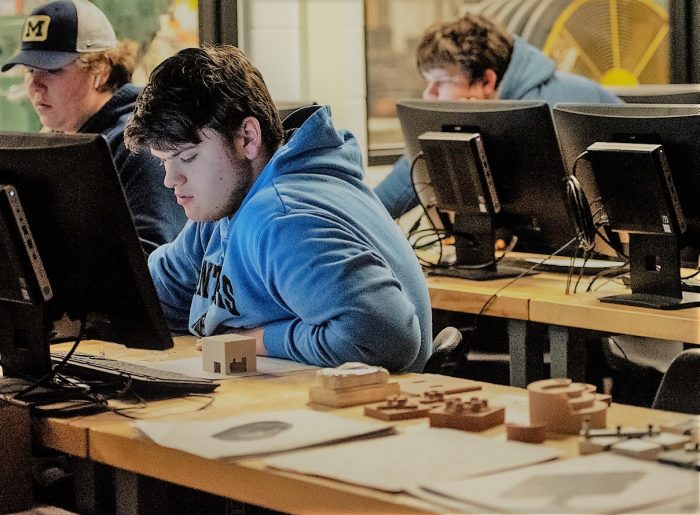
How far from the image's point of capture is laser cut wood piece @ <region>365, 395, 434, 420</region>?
1.99 m

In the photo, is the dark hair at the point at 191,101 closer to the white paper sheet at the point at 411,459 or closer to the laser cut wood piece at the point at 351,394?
the laser cut wood piece at the point at 351,394

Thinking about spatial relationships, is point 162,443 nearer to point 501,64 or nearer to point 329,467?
point 329,467

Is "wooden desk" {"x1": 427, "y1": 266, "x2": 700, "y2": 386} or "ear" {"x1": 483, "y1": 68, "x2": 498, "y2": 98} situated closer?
"wooden desk" {"x1": 427, "y1": 266, "x2": 700, "y2": 386}

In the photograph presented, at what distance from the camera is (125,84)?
151 inches

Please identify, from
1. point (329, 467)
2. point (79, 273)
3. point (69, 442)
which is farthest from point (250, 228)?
point (329, 467)

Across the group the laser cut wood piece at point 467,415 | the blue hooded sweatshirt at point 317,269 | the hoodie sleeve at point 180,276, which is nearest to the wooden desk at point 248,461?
the laser cut wood piece at point 467,415

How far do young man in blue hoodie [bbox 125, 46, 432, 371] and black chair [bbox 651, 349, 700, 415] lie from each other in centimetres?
46

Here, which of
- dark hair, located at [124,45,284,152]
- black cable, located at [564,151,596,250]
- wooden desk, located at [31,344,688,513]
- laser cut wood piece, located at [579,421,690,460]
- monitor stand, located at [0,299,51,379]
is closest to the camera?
wooden desk, located at [31,344,688,513]

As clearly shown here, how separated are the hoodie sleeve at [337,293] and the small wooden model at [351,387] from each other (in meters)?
0.19

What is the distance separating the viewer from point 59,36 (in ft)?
12.1

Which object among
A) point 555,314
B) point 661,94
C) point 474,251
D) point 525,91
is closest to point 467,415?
point 555,314

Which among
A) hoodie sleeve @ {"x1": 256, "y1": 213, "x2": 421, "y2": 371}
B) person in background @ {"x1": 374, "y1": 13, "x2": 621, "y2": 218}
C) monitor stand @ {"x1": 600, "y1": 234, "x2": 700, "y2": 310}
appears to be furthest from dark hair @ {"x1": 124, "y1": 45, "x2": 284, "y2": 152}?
person in background @ {"x1": 374, "y1": 13, "x2": 621, "y2": 218}

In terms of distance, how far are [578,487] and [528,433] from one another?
0.26 m

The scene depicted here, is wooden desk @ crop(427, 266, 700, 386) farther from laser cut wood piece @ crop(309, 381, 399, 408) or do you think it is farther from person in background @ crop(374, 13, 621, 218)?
laser cut wood piece @ crop(309, 381, 399, 408)
